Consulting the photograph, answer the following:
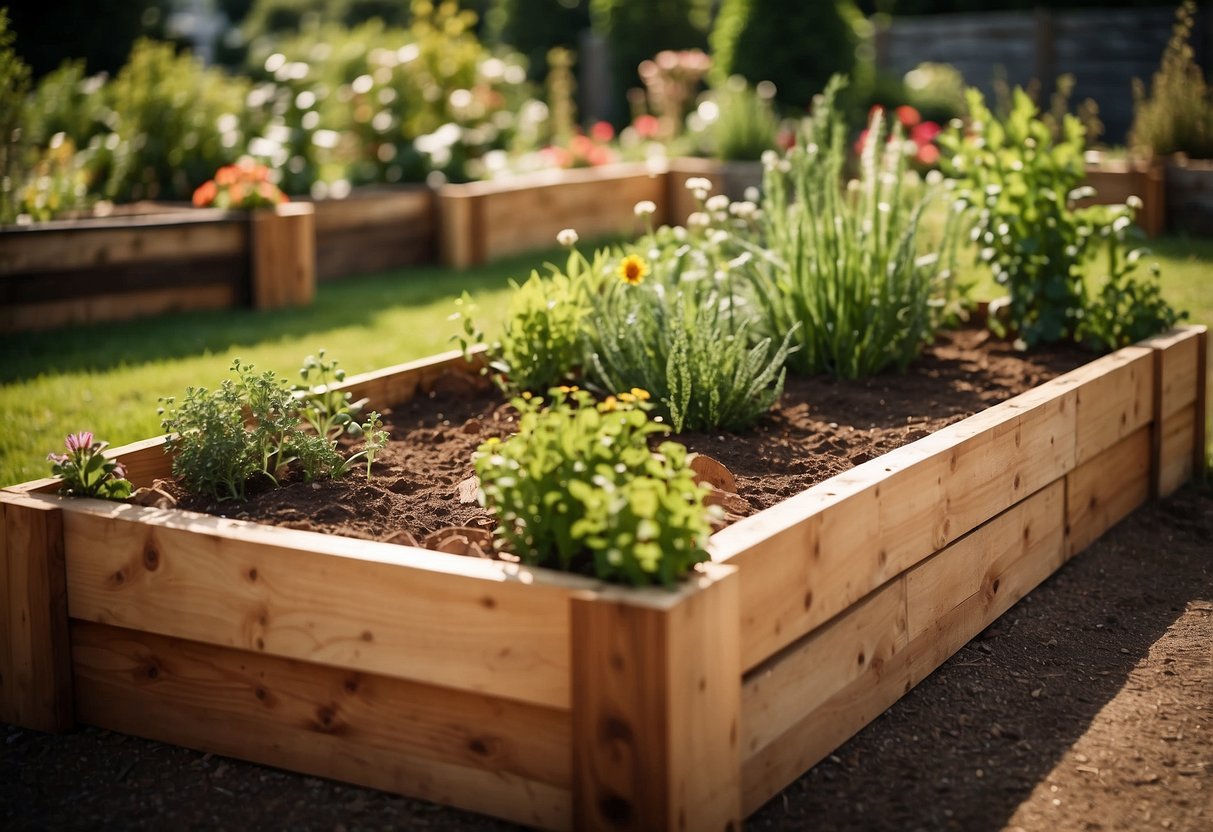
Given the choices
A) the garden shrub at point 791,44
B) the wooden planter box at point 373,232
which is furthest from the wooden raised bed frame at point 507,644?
the garden shrub at point 791,44

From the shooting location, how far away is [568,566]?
246cm

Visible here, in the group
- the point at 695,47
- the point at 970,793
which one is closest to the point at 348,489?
the point at 970,793

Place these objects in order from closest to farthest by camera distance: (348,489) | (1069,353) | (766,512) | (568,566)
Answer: (568,566), (766,512), (348,489), (1069,353)

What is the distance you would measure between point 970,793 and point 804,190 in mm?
2113

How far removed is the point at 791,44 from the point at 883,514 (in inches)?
329

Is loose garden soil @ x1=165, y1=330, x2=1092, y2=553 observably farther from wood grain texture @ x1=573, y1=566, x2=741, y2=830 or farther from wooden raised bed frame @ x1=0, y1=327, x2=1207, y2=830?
wood grain texture @ x1=573, y1=566, x2=741, y2=830

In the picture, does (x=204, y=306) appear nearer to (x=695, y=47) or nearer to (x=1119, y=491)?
(x=1119, y=491)

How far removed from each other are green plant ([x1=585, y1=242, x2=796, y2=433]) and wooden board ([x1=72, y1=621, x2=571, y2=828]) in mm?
1192

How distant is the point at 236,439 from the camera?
305cm

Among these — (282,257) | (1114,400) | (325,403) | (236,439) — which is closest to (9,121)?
(282,257)

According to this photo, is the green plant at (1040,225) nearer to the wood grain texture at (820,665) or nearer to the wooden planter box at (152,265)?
the wood grain texture at (820,665)

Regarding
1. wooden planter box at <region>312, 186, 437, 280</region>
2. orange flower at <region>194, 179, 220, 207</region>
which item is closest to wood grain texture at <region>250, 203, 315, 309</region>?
orange flower at <region>194, 179, 220, 207</region>

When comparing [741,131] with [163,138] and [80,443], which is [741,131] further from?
[80,443]

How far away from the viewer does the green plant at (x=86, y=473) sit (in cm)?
287
